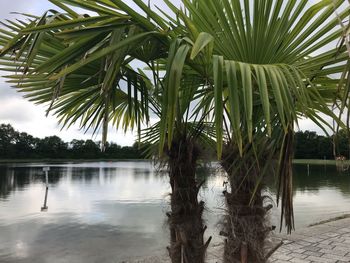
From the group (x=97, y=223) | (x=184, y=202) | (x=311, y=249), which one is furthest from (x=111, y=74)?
(x=97, y=223)

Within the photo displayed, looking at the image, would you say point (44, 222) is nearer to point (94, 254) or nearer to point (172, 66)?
point (94, 254)

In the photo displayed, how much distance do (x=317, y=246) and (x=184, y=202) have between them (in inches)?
136

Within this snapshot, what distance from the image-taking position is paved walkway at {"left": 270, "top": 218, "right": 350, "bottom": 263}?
487 centimetres

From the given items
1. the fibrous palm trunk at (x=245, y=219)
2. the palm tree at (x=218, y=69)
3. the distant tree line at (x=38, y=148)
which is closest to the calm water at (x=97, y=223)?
the fibrous palm trunk at (x=245, y=219)

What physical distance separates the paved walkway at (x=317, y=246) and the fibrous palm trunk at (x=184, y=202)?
2192 mm

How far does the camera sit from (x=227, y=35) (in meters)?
2.09

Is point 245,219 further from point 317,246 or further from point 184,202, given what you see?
point 317,246

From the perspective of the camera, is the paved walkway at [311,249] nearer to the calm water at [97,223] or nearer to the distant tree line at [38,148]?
the calm water at [97,223]

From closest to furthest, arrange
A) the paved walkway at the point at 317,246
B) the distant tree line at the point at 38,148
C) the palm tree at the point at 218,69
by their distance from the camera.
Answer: the palm tree at the point at 218,69 → the paved walkway at the point at 317,246 → the distant tree line at the point at 38,148

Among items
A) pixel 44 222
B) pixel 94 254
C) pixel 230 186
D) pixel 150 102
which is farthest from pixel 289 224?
pixel 44 222

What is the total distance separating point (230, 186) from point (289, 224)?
29.8 inches

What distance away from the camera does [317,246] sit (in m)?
5.56

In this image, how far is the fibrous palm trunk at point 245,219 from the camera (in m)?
2.72

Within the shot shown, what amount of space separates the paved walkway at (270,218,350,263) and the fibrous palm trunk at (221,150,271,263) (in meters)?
2.22
